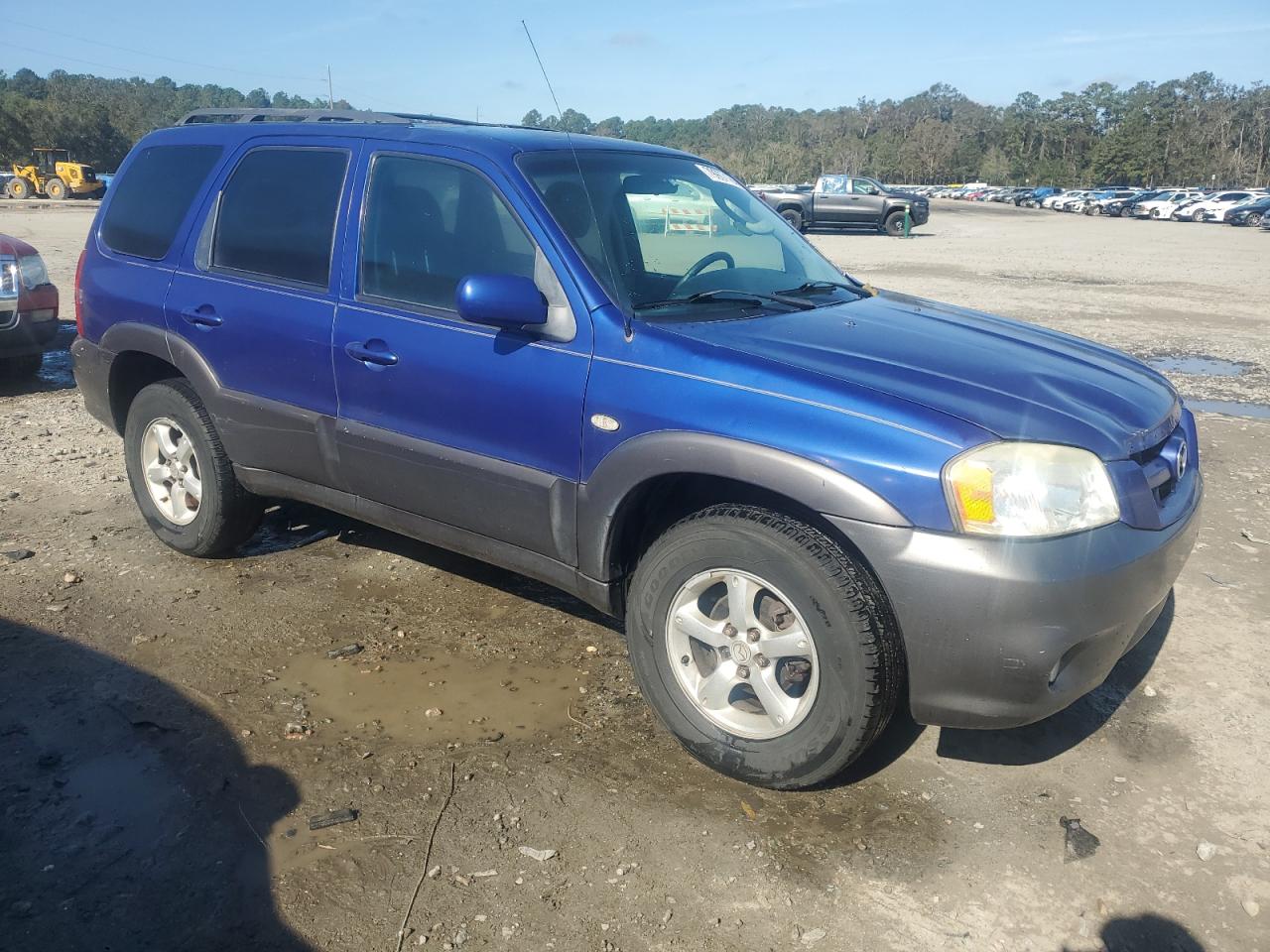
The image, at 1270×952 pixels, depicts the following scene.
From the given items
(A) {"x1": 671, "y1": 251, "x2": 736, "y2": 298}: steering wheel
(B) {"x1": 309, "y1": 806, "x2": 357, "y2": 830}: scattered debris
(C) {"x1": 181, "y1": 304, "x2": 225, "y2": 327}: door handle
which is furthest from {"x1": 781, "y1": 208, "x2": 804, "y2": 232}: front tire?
(B) {"x1": 309, "y1": 806, "x2": 357, "y2": 830}: scattered debris

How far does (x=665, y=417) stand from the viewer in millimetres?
2969

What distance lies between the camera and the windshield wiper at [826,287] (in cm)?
381

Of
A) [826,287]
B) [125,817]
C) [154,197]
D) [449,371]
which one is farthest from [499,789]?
[154,197]

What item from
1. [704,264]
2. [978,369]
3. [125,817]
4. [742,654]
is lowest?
[125,817]

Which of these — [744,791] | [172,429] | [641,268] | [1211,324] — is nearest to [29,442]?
[172,429]

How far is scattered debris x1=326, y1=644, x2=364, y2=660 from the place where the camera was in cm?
388

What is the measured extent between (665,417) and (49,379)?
734 cm

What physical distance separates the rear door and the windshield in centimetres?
94

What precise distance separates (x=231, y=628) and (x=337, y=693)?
747mm

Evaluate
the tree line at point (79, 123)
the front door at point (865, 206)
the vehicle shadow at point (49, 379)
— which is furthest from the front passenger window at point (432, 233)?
the tree line at point (79, 123)

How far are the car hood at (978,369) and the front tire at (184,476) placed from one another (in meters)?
2.36

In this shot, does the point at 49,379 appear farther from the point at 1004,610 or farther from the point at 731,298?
the point at 1004,610

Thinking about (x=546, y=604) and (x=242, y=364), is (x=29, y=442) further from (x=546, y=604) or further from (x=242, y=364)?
(x=546, y=604)

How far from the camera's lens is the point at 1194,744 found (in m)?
3.35
